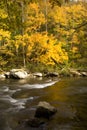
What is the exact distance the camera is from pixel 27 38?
27.3 m

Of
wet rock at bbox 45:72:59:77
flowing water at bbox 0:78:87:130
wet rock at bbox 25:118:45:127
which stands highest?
wet rock at bbox 25:118:45:127

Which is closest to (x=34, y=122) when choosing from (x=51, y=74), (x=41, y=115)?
(x=41, y=115)

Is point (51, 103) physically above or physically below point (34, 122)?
below

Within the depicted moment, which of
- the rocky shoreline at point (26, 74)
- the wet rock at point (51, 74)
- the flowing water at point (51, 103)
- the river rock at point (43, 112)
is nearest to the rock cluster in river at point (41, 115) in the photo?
the river rock at point (43, 112)

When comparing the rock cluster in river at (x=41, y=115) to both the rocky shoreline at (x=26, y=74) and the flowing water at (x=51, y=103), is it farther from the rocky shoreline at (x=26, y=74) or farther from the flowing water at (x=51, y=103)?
the rocky shoreline at (x=26, y=74)

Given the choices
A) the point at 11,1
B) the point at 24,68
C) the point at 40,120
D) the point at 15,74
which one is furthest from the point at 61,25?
the point at 11,1

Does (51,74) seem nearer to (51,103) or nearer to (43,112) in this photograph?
(51,103)

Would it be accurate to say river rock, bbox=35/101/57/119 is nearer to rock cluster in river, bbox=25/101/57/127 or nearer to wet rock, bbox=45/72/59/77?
rock cluster in river, bbox=25/101/57/127

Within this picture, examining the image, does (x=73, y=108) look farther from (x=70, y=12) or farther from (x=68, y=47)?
(x=70, y=12)

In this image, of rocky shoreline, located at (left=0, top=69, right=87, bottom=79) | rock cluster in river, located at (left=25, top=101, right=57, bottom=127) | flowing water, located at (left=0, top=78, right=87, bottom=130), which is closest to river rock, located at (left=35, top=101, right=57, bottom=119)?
rock cluster in river, located at (left=25, top=101, right=57, bottom=127)

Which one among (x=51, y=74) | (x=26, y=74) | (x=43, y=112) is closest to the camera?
(x=43, y=112)

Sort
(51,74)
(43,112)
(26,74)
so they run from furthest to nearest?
(51,74), (26,74), (43,112)

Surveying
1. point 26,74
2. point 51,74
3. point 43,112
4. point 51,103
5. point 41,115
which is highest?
point 43,112

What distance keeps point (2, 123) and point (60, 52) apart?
802 inches
